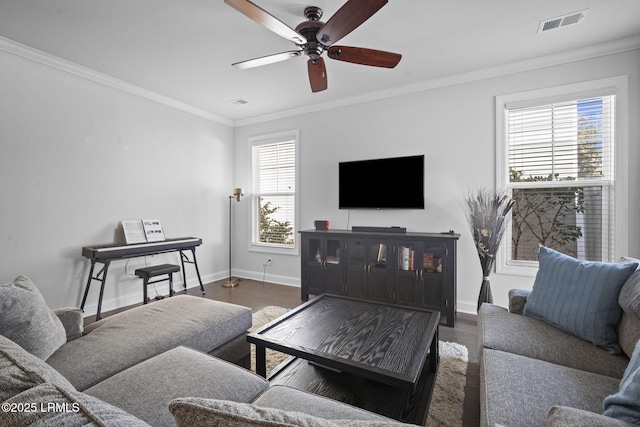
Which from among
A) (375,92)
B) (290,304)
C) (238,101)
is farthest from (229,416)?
(238,101)

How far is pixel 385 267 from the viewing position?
3465 millimetres

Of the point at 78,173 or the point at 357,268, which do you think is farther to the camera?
the point at 357,268

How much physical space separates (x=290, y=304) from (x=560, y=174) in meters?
3.29

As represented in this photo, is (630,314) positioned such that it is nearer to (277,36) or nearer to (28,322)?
(28,322)

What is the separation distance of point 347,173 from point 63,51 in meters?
3.29

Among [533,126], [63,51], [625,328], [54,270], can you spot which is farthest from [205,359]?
[533,126]

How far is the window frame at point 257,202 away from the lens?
4598 millimetres

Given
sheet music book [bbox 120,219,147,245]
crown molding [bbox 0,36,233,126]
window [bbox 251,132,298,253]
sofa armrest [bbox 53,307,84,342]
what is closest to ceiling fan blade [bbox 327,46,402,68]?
window [bbox 251,132,298,253]

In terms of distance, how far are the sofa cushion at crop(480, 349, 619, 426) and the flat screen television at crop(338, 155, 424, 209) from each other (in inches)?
93.9

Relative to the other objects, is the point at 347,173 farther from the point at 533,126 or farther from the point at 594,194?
the point at 594,194

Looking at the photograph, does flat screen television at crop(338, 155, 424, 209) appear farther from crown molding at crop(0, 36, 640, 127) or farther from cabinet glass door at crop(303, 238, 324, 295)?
crown molding at crop(0, 36, 640, 127)

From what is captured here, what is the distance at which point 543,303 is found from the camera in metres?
1.86

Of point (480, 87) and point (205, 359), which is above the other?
point (480, 87)

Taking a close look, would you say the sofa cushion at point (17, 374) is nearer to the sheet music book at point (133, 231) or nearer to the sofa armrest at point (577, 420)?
the sofa armrest at point (577, 420)
